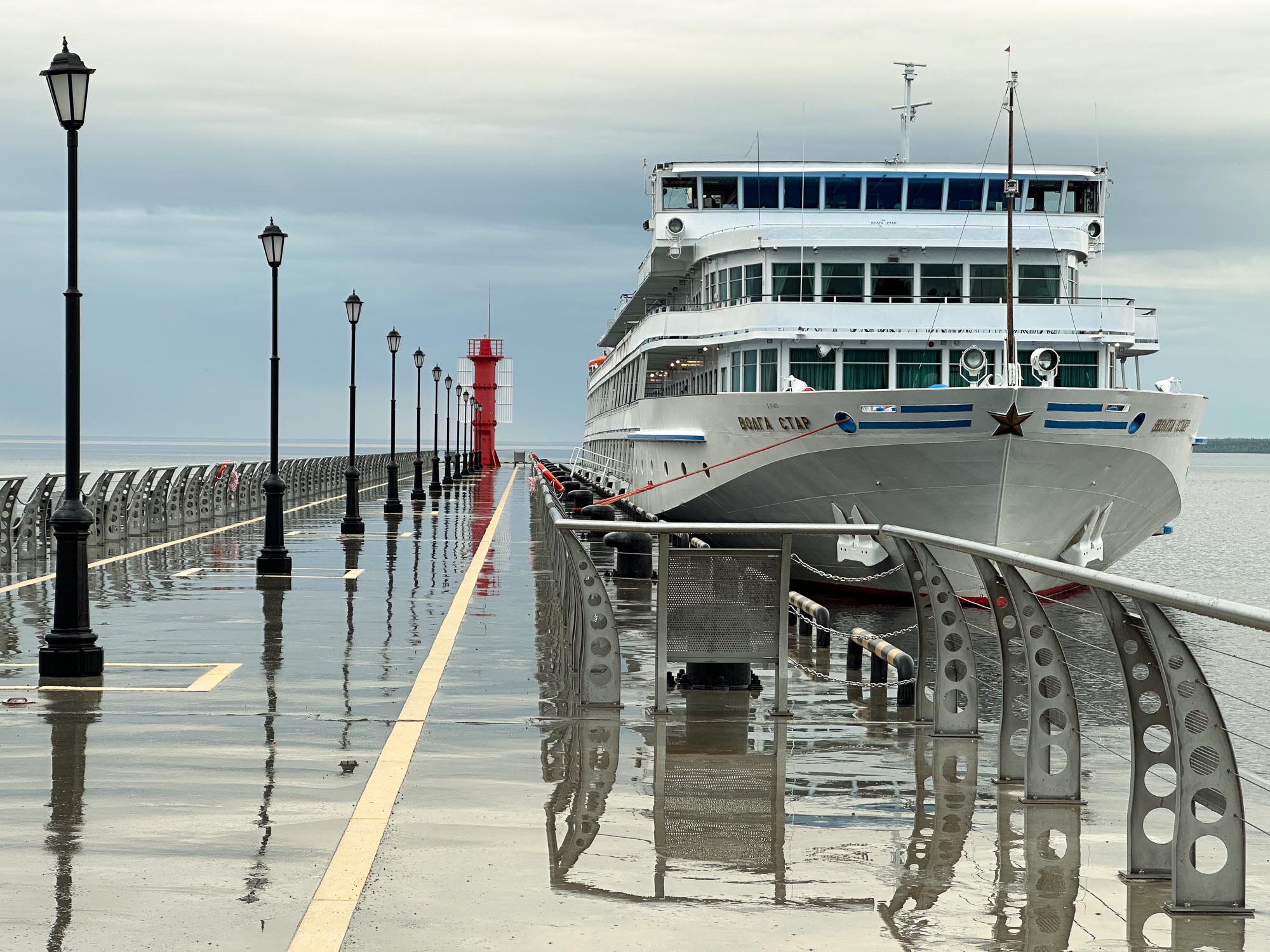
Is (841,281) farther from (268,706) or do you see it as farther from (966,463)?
(268,706)

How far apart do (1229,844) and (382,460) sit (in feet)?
222

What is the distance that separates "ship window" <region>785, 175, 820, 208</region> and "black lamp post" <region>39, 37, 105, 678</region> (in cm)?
2217

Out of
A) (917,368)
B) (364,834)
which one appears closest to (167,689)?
(364,834)

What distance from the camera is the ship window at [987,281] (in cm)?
2816

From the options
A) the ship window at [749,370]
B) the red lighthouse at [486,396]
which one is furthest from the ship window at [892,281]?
the red lighthouse at [486,396]

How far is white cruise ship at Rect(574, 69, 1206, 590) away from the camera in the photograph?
2220 centimetres

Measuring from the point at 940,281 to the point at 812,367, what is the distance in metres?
3.21

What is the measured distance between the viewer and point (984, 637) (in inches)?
869

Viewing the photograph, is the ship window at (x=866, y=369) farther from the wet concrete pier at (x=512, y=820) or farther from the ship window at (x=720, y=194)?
the wet concrete pier at (x=512, y=820)

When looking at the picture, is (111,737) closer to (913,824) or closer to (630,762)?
(630,762)

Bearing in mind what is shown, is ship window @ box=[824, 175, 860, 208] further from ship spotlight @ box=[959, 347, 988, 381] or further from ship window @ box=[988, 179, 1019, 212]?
ship spotlight @ box=[959, 347, 988, 381]

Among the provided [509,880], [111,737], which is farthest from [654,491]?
[509,880]

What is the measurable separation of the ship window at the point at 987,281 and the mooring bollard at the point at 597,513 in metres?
7.96

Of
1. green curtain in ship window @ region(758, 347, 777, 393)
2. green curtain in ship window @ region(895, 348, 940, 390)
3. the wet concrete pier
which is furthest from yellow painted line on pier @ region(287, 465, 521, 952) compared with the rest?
green curtain in ship window @ region(895, 348, 940, 390)
